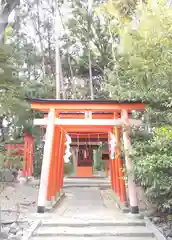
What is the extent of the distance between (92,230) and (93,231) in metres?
0.07

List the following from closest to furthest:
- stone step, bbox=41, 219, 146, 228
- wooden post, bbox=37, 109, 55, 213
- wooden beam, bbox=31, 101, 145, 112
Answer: stone step, bbox=41, 219, 146, 228 → wooden post, bbox=37, 109, 55, 213 → wooden beam, bbox=31, 101, 145, 112

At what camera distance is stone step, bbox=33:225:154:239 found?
4.39 metres

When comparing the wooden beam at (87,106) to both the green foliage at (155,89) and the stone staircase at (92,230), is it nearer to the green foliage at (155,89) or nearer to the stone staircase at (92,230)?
the green foliage at (155,89)

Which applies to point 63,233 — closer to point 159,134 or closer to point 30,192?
point 159,134

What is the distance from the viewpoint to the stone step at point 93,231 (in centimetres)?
439

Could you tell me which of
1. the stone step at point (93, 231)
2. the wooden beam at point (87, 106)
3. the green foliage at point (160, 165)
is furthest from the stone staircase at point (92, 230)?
the wooden beam at point (87, 106)

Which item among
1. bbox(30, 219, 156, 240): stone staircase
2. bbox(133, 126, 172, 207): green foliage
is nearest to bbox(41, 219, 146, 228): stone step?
bbox(30, 219, 156, 240): stone staircase

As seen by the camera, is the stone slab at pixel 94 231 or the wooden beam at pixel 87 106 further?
the wooden beam at pixel 87 106

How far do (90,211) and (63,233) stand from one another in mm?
1827

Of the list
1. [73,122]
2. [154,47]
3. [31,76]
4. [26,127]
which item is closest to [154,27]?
[154,47]

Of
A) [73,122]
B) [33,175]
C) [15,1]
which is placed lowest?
[33,175]

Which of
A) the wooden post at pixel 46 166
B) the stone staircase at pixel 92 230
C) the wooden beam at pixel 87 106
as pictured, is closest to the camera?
the stone staircase at pixel 92 230

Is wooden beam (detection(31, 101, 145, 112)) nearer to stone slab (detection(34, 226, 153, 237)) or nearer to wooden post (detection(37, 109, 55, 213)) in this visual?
wooden post (detection(37, 109, 55, 213))

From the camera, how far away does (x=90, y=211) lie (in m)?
6.16
